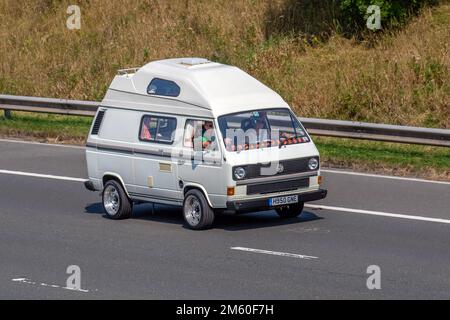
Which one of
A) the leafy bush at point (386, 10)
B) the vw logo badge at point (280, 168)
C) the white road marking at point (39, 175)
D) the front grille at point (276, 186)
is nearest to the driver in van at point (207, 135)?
the front grille at point (276, 186)

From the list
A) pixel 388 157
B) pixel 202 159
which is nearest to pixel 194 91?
pixel 202 159

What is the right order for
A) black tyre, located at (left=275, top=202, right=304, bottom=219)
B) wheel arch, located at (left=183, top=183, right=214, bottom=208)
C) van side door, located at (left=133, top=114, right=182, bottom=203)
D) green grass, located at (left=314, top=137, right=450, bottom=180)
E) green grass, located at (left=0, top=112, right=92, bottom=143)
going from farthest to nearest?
green grass, located at (left=0, top=112, right=92, bottom=143), green grass, located at (left=314, top=137, right=450, bottom=180), black tyre, located at (left=275, top=202, right=304, bottom=219), van side door, located at (left=133, top=114, right=182, bottom=203), wheel arch, located at (left=183, top=183, right=214, bottom=208)

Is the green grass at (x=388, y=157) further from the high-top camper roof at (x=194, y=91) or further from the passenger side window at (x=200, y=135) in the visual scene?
the passenger side window at (x=200, y=135)

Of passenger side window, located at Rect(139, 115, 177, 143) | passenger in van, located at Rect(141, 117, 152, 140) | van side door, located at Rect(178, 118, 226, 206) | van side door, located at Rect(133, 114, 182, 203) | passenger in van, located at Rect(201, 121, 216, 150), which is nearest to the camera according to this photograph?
van side door, located at Rect(178, 118, 226, 206)

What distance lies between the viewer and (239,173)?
15.5 meters

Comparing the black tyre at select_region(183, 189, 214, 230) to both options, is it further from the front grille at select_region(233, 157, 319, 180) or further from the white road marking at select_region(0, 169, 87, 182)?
the white road marking at select_region(0, 169, 87, 182)

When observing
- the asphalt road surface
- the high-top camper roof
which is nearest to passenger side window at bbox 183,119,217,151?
the high-top camper roof

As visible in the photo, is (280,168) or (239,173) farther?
(280,168)

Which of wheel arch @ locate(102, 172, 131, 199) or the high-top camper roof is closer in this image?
the high-top camper roof

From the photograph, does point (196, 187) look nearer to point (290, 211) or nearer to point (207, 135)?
point (207, 135)

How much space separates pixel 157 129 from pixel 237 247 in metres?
2.57

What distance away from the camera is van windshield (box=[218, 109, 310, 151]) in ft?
52.1

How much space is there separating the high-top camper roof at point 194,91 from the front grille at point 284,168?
36.3 inches

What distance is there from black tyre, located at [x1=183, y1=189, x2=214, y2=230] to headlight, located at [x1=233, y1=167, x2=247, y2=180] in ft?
1.88
